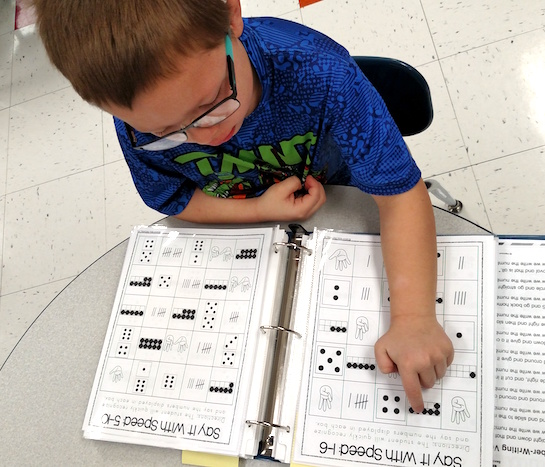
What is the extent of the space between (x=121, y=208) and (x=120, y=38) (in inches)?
49.1

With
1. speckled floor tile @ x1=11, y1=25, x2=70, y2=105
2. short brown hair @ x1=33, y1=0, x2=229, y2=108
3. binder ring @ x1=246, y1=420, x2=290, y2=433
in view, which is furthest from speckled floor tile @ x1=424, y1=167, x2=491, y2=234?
speckled floor tile @ x1=11, y1=25, x2=70, y2=105

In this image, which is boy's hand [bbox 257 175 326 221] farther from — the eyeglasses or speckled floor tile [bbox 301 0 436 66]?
speckled floor tile [bbox 301 0 436 66]

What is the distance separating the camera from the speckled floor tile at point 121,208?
1.67 meters

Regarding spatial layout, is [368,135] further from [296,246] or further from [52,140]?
[52,140]

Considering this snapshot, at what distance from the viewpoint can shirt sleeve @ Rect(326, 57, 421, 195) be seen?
0.69 meters

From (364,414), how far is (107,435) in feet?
1.20

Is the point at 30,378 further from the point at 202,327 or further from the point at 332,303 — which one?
the point at 332,303

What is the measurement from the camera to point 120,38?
1.68 ft

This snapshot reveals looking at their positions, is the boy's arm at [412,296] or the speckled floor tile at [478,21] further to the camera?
the speckled floor tile at [478,21]

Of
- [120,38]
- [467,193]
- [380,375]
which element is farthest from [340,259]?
[467,193]

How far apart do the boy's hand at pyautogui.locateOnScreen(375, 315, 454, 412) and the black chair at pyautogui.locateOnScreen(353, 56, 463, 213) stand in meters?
0.40

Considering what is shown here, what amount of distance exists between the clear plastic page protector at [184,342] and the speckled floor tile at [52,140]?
1.10m

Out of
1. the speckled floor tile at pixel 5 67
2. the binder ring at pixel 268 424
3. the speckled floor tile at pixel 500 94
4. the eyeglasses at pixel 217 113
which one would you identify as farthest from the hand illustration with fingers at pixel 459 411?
the speckled floor tile at pixel 5 67

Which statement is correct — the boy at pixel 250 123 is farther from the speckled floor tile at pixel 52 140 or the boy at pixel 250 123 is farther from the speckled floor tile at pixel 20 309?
the speckled floor tile at pixel 52 140
